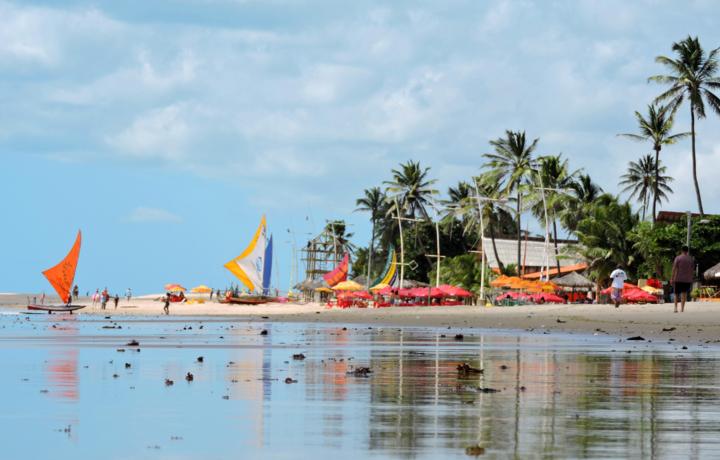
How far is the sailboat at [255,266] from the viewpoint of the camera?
116 meters

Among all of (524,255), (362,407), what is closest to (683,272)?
(362,407)

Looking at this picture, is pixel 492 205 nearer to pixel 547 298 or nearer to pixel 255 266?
pixel 255 266

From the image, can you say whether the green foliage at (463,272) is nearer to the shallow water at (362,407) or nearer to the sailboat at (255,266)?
the sailboat at (255,266)

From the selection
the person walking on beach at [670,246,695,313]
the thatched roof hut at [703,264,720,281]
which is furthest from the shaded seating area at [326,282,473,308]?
the person walking on beach at [670,246,695,313]

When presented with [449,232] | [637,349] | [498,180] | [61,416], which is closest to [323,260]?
[449,232]

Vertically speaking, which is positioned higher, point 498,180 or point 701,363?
point 498,180

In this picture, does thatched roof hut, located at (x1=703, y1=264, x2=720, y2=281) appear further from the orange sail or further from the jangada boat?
the jangada boat

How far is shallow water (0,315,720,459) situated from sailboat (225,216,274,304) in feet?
323

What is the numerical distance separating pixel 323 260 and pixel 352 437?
155 meters

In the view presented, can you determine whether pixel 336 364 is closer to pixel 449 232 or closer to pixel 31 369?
pixel 31 369

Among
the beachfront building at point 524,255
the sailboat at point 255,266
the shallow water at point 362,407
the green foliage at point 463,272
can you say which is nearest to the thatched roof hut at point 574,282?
the green foliage at point 463,272

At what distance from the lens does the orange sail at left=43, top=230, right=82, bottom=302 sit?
84.5 m

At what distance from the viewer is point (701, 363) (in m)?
15.7

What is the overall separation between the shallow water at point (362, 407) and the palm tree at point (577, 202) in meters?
75.2
